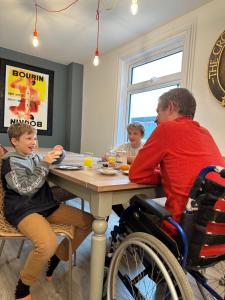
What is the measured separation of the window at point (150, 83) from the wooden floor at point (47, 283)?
6.19 ft

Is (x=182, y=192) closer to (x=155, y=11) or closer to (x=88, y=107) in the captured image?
(x=155, y=11)

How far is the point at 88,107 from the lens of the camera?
4.09 m

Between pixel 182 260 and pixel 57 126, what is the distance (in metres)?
3.73

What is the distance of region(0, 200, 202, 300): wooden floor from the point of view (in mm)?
1313

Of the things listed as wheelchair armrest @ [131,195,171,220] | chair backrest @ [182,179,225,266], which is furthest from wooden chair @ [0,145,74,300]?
chair backrest @ [182,179,225,266]

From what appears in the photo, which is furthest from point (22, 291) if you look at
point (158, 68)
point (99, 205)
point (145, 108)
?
point (158, 68)

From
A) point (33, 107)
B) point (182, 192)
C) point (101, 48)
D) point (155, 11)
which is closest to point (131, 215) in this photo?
point (182, 192)

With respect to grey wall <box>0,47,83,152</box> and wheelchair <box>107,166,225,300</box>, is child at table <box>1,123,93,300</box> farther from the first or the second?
grey wall <box>0,47,83,152</box>

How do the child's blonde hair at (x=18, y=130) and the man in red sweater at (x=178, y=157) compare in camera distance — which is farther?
the child's blonde hair at (x=18, y=130)

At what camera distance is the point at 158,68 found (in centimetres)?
306

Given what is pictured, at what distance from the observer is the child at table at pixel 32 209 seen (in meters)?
1.13

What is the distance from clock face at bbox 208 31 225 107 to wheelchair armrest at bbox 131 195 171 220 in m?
1.57

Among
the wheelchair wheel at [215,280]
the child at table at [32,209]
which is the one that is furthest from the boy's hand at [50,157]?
the wheelchair wheel at [215,280]

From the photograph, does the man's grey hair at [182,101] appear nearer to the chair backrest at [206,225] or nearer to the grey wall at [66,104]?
the chair backrest at [206,225]
